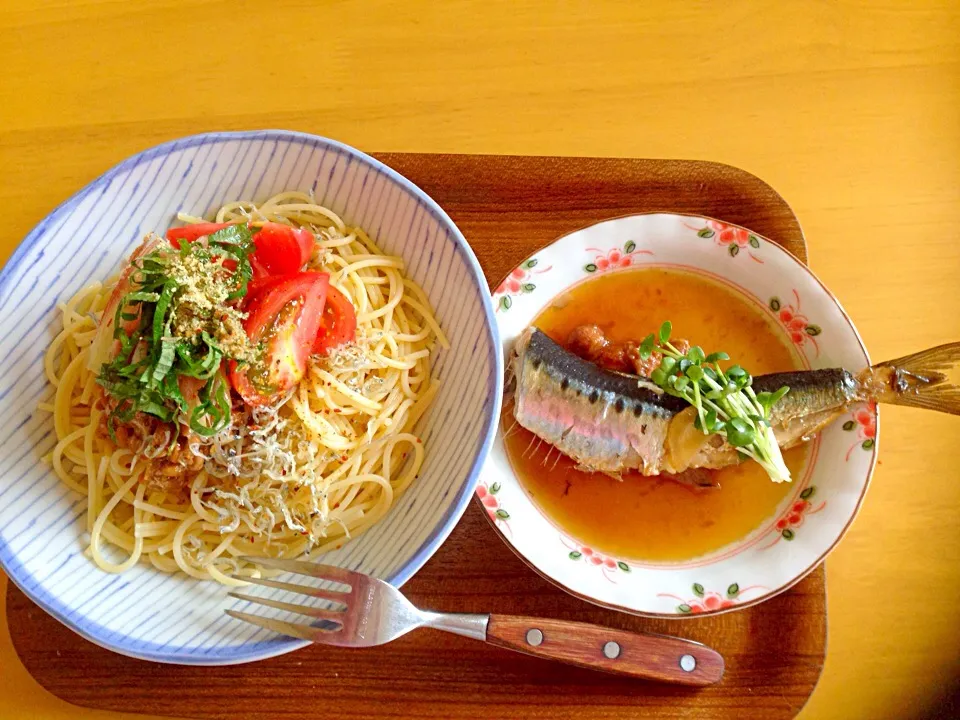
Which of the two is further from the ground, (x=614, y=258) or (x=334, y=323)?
(x=614, y=258)

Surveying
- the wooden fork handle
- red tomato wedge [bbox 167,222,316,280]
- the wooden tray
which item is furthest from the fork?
red tomato wedge [bbox 167,222,316,280]

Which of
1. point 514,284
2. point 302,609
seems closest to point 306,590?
point 302,609

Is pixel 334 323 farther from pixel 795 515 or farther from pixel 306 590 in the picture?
pixel 795 515

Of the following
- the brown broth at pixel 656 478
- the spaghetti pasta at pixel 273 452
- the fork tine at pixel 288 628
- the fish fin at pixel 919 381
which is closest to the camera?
the fork tine at pixel 288 628

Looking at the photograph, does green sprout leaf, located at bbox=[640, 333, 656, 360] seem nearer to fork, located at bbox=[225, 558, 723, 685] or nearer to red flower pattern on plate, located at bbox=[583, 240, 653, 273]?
red flower pattern on plate, located at bbox=[583, 240, 653, 273]

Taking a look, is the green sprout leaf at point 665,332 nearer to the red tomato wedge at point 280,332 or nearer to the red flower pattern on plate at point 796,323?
the red flower pattern on plate at point 796,323

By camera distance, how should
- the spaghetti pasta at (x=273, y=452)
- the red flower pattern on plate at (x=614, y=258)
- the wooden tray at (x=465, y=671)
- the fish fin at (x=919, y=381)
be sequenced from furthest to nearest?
the red flower pattern on plate at (x=614, y=258), the fish fin at (x=919, y=381), the wooden tray at (x=465, y=671), the spaghetti pasta at (x=273, y=452)

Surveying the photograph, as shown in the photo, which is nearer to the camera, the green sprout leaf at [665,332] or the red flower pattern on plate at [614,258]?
the green sprout leaf at [665,332]

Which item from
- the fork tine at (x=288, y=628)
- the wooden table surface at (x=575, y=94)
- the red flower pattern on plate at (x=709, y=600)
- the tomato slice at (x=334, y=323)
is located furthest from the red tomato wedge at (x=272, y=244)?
the red flower pattern on plate at (x=709, y=600)

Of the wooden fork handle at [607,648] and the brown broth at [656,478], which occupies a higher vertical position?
the brown broth at [656,478]
